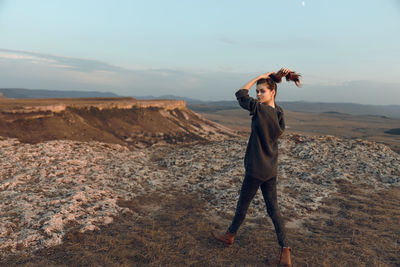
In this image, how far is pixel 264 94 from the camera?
4.00m

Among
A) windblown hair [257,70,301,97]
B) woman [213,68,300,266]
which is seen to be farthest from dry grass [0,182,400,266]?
windblown hair [257,70,301,97]

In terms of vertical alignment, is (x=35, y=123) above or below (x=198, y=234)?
above

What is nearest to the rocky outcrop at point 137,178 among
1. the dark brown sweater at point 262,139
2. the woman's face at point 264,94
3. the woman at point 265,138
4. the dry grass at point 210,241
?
the dry grass at point 210,241

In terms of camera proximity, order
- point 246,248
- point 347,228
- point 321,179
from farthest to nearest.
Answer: point 321,179 → point 347,228 → point 246,248

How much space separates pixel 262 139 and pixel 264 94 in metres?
0.71

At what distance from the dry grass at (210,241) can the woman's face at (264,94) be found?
2.69m

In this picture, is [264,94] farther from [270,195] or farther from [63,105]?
[63,105]

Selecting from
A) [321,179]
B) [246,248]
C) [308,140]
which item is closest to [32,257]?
[246,248]

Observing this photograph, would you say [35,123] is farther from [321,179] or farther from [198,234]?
[321,179]

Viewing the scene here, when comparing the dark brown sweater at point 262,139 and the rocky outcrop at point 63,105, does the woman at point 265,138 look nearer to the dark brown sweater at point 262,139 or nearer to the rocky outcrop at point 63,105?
the dark brown sweater at point 262,139

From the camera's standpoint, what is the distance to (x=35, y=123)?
639 inches

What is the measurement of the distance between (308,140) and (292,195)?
6.36 meters

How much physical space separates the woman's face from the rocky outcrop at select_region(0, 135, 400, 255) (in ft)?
11.5

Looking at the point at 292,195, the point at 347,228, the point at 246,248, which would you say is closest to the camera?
the point at 246,248
